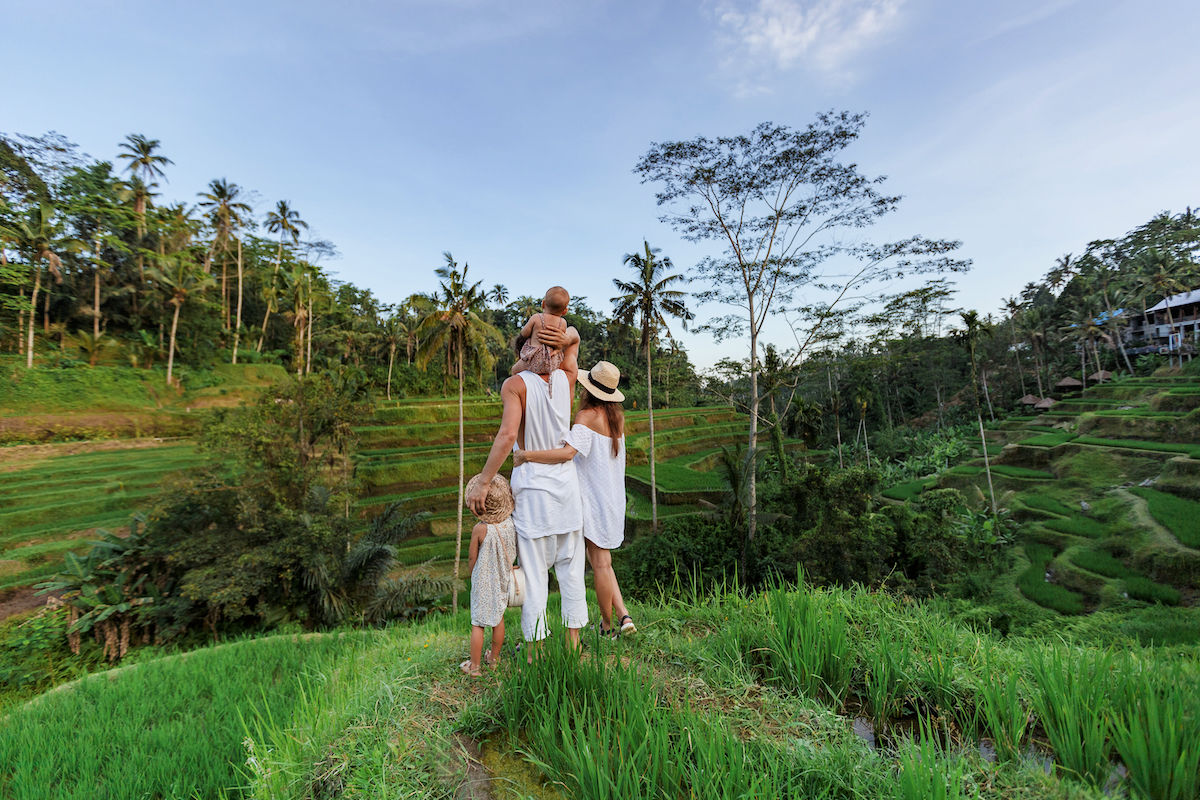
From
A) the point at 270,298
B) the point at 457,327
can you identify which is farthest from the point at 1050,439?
the point at 270,298

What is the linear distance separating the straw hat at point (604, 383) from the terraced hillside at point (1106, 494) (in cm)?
1379

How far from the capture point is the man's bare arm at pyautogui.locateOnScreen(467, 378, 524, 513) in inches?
89.8

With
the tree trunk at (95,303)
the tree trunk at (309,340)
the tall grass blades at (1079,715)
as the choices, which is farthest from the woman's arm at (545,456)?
the tree trunk at (309,340)

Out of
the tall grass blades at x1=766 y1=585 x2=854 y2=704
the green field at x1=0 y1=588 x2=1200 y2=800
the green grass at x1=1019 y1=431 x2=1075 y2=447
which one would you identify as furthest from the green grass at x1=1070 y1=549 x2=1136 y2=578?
the tall grass blades at x1=766 y1=585 x2=854 y2=704

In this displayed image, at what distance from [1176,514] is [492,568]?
19.3 metres

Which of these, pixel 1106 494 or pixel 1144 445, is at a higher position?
pixel 1144 445

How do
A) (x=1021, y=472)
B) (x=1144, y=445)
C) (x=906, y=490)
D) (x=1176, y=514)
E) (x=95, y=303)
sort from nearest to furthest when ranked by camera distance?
(x=1176, y=514) → (x=95, y=303) → (x=1144, y=445) → (x=1021, y=472) → (x=906, y=490)

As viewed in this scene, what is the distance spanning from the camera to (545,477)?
7.76 ft

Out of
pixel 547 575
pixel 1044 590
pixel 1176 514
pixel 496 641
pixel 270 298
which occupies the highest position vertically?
pixel 270 298

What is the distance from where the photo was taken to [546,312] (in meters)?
2.54

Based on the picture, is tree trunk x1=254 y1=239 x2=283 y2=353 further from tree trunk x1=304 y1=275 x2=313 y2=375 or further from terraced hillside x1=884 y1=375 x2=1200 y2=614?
terraced hillside x1=884 y1=375 x2=1200 y2=614

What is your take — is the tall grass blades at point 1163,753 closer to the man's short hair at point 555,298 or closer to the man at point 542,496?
the man at point 542,496

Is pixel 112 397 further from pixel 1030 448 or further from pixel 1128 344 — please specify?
pixel 1128 344

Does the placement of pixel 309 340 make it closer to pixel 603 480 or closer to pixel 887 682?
pixel 603 480
